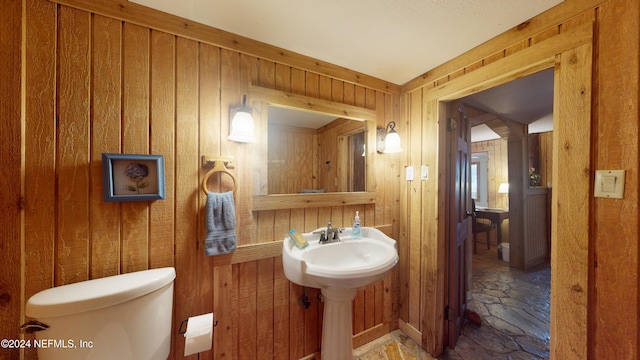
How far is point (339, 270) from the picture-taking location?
1024 millimetres

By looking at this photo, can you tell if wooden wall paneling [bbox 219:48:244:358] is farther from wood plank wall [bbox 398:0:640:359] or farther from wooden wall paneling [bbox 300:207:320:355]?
wood plank wall [bbox 398:0:640:359]

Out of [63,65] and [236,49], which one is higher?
[236,49]

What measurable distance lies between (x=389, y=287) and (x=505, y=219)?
3.52 metres

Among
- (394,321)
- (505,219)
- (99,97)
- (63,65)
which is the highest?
(63,65)

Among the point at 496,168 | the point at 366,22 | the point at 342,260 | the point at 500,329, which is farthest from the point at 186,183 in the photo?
the point at 496,168

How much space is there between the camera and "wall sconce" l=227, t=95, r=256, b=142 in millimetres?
1193

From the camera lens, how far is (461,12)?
109 cm

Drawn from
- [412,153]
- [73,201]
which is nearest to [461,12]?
[412,153]

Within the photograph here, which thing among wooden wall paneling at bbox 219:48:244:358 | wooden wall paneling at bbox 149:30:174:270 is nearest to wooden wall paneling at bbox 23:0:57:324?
wooden wall paneling at bbox 149:30:174:270

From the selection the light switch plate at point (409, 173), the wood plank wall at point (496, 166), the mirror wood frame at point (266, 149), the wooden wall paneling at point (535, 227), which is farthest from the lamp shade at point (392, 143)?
the wood plank wall at point (496, 166)

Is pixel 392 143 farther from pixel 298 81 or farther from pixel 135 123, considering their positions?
pixel 135 123

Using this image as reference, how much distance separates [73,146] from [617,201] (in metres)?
2.37

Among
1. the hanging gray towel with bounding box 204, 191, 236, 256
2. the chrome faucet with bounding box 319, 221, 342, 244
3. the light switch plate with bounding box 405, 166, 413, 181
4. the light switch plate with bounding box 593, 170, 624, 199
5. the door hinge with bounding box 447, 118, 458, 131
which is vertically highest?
the door hinge with bounding box 447, 118, 458, 131

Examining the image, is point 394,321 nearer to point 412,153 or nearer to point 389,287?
point 389,287
